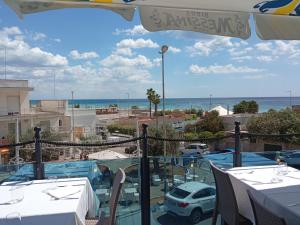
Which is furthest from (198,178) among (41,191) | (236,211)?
(41,191)

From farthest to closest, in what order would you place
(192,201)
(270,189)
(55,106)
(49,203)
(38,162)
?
(55,106) → (192,201) → (38,162) → (270,189) → (49,203)

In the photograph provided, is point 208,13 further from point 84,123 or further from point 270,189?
point 84,123

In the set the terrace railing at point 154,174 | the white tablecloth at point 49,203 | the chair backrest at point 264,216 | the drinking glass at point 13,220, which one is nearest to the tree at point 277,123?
the terrace railing at point 154,174

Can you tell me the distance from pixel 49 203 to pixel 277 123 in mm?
Result: 26150

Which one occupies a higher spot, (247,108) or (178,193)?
(247,108)

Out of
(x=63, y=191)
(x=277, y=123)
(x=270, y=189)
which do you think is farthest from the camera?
(x=277, y=123)

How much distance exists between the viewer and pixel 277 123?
2658 cm

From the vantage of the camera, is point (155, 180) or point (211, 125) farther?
point (211, 125)

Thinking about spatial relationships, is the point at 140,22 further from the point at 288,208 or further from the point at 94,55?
the point at 94,55

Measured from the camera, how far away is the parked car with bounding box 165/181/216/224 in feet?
11.9

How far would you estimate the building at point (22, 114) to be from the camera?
3856 cm

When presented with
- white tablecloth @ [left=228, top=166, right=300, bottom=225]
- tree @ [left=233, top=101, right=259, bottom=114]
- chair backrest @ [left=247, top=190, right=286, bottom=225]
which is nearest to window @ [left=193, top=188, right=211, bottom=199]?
white tablecloth @ [left=228, top=166, right=300, bottom=225]

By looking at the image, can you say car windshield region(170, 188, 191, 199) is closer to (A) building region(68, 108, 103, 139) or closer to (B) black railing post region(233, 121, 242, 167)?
(B) black railing post region(233, 121, 242, 167)

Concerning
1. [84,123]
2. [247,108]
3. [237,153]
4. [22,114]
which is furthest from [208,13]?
[247,108]
